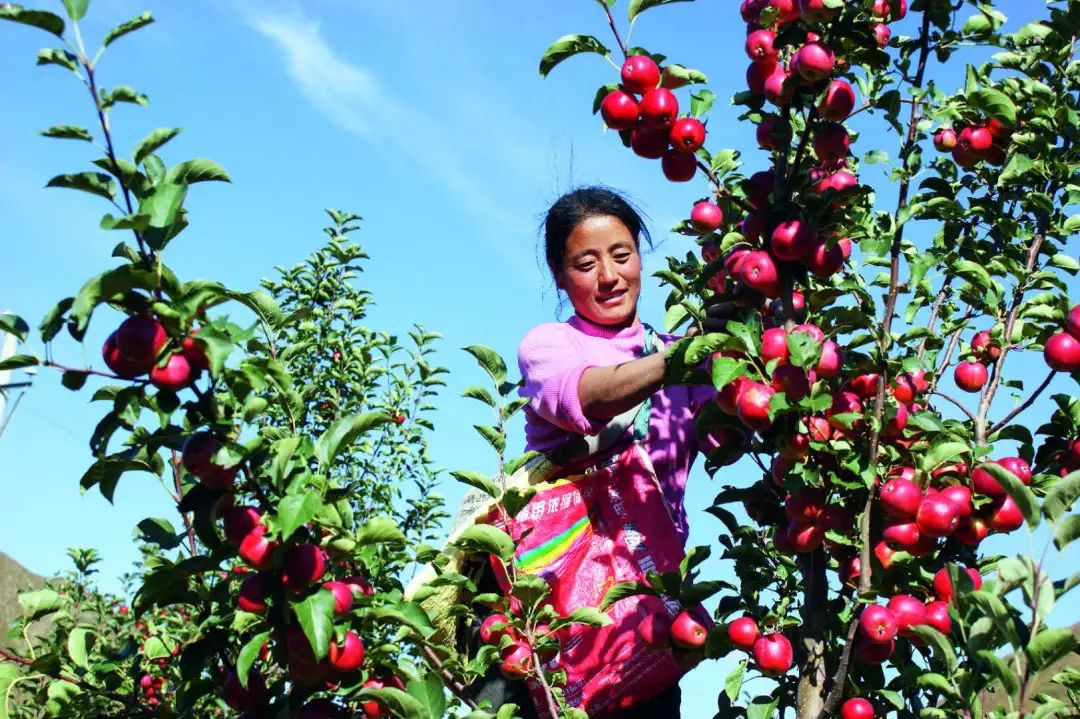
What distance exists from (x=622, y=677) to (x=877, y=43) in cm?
165

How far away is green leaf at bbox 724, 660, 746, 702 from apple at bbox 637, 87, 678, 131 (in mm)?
1274

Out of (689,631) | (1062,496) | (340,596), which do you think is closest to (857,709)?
(689,631)

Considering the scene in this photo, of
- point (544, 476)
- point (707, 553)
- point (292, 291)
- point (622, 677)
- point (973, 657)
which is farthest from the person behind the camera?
point (292, 291)

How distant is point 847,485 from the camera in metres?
2.31

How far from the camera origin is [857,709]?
229 centimetres

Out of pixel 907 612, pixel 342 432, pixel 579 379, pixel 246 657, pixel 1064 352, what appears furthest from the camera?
pixel 579 379

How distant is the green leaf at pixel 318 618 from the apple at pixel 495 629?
0.62 meters

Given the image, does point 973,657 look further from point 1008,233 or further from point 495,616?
point 1008,233

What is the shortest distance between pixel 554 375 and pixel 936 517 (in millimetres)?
1088

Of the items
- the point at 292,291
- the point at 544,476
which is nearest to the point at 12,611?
the point at 292,291

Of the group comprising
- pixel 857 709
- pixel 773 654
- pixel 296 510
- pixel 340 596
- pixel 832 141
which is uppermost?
pixel 832 141

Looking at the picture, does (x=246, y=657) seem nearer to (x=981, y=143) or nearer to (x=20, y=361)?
(x=20, y=361)

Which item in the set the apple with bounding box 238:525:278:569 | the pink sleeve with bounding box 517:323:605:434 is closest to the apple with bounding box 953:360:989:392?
the pink sleeve with bounding box 517:323:605:434

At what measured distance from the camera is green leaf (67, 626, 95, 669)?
2.44 meters
